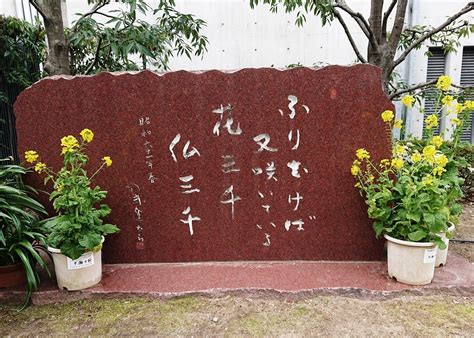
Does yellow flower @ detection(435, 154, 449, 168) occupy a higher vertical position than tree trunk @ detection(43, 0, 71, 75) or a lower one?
lower

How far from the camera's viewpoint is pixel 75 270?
2.61 metres

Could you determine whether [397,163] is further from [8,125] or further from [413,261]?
[8,125]

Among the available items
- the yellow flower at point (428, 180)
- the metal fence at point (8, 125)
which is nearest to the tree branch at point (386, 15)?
the yellow flower at point (428, 180)

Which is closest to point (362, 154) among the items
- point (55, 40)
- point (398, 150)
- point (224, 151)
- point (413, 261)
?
point (398, 150)

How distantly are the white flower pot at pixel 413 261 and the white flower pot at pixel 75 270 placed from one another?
2.25 metres

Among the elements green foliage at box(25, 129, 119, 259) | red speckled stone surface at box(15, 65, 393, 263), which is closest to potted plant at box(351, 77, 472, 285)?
red speckled stone surface at box(15, 65, 393, 263)

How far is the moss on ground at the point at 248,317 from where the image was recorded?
2.23 meters

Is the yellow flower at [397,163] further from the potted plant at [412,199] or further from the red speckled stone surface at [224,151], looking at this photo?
the red speckled stone surface at [224,151]

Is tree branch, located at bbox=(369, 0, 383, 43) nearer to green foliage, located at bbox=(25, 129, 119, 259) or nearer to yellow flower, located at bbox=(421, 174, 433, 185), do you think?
yellow flower, located at bbox=(421, 174, 433, 185)

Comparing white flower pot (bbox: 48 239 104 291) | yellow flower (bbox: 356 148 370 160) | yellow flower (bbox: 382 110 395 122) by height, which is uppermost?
yellow flower (bbox: 382 110 395 122)

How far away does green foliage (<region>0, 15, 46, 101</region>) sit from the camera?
4.35 metres

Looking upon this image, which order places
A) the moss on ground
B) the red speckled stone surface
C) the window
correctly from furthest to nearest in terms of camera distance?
the window
the red speckled stone surface
the moss on ground

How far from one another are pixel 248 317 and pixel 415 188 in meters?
1.47

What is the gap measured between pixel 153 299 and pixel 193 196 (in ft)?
2.89
